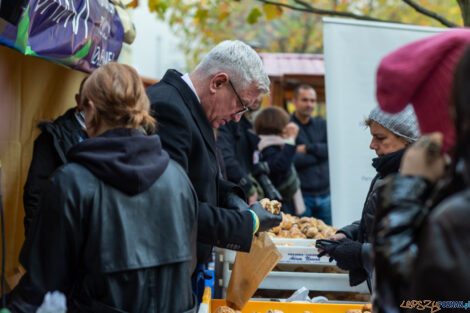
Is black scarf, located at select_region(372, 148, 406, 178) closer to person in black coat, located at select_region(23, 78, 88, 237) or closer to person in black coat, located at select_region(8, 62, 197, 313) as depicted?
person in black coat, located at select_region(8, 62, 197, 313)

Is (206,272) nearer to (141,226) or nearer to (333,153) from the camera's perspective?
(141,226)

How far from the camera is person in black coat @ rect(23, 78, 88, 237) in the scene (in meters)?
3.01

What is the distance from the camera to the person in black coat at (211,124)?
7.50 ft

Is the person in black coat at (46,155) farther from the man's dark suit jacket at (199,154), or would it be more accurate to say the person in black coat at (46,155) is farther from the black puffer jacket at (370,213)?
the black puffer jacket at (370,213)

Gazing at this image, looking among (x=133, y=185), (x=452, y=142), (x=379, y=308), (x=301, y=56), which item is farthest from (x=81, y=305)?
(x=301, y=56)

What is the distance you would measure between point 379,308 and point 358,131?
336cm

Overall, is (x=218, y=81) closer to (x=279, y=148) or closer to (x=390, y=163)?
(x=390, y=163)

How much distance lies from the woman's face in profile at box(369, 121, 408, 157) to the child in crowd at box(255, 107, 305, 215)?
2.88 m

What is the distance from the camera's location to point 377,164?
249 centimetres

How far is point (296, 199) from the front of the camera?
596cm

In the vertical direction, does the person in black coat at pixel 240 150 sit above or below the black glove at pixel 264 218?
above

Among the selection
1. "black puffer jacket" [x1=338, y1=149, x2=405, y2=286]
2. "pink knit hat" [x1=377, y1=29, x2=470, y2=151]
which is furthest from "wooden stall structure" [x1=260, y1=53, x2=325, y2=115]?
"pink knit hat" [x1=377, y1=29, x2=470, y2=151]

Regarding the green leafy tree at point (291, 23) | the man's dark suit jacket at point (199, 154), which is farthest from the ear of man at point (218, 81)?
the green leafy tree at point (291, 23)

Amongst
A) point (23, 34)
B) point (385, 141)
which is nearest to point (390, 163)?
point (385, 141)
